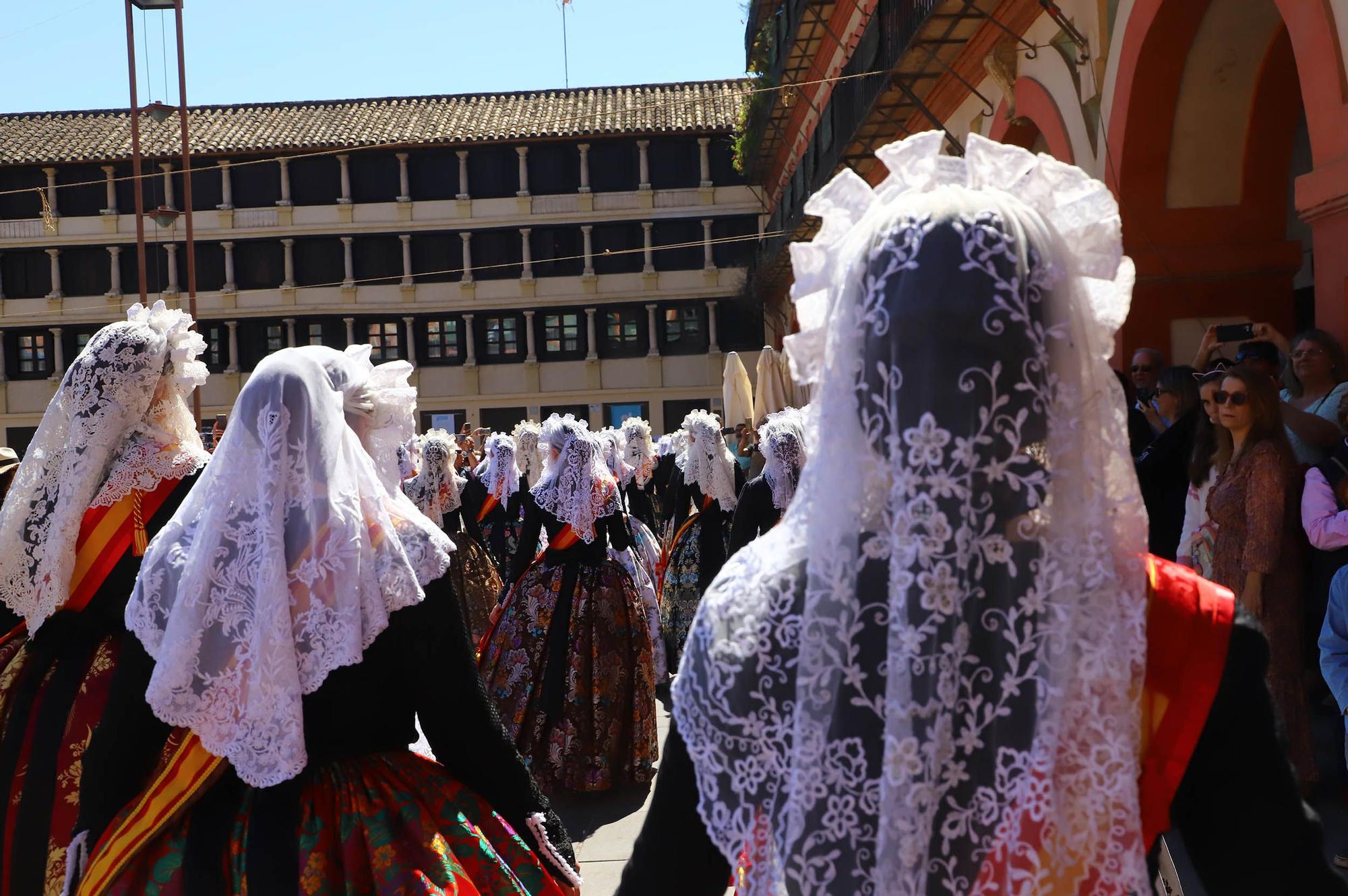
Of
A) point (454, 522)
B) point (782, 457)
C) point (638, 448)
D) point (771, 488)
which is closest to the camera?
point (771, 488)

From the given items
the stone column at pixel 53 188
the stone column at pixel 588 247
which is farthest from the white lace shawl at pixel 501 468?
the stone column at pixel 53 188

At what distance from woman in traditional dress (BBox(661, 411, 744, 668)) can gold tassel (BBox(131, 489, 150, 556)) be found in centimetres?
649

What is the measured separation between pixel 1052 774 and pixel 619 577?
18.6 ft

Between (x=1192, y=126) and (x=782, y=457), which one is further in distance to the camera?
(x=1192, y=126)

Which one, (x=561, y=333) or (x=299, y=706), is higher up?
(x=561, y=333)

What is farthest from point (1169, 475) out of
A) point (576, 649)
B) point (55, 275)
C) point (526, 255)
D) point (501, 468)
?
point (55, 275)

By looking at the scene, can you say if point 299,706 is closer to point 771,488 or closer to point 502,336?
point 771,488

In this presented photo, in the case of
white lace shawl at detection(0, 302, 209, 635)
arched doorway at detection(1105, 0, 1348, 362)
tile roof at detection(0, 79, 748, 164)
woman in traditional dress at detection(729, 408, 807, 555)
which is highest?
tile roof at detection(0, 79, 748, 164)

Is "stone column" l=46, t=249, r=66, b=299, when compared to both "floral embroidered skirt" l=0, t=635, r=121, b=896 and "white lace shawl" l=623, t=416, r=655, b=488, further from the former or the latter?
"floral embroidered skirt" l=0, t=635, r=121, b=896

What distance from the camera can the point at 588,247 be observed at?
114 ft

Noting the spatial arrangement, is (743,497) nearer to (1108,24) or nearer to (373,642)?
(1108,24)

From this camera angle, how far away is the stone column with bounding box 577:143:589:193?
3491 cm

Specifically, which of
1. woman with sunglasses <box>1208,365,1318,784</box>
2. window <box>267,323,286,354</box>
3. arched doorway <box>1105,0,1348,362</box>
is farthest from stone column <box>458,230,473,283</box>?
woman with sunglasses <box>1208,365,1318,784</box>

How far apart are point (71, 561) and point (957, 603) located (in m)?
2.95
